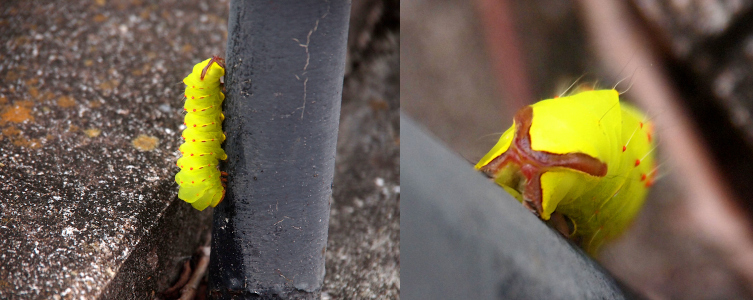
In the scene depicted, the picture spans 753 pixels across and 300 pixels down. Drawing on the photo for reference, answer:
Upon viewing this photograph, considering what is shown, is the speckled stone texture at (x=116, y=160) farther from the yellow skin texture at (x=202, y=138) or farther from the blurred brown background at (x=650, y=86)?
the blurred brown background at (x=650, y=86)

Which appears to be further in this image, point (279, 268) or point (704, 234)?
point (704, 234)

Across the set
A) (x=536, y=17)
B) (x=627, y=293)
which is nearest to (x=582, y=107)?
(x=627, y=293)

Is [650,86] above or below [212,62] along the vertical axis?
below

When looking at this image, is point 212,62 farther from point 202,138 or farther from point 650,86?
point 650,86

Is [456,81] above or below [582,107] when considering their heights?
below

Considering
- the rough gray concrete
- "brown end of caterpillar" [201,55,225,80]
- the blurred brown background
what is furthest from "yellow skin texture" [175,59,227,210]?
the blurred brown background

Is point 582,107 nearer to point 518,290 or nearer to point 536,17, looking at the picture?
point 518,290

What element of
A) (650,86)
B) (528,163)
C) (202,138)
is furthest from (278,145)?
(650,86)
